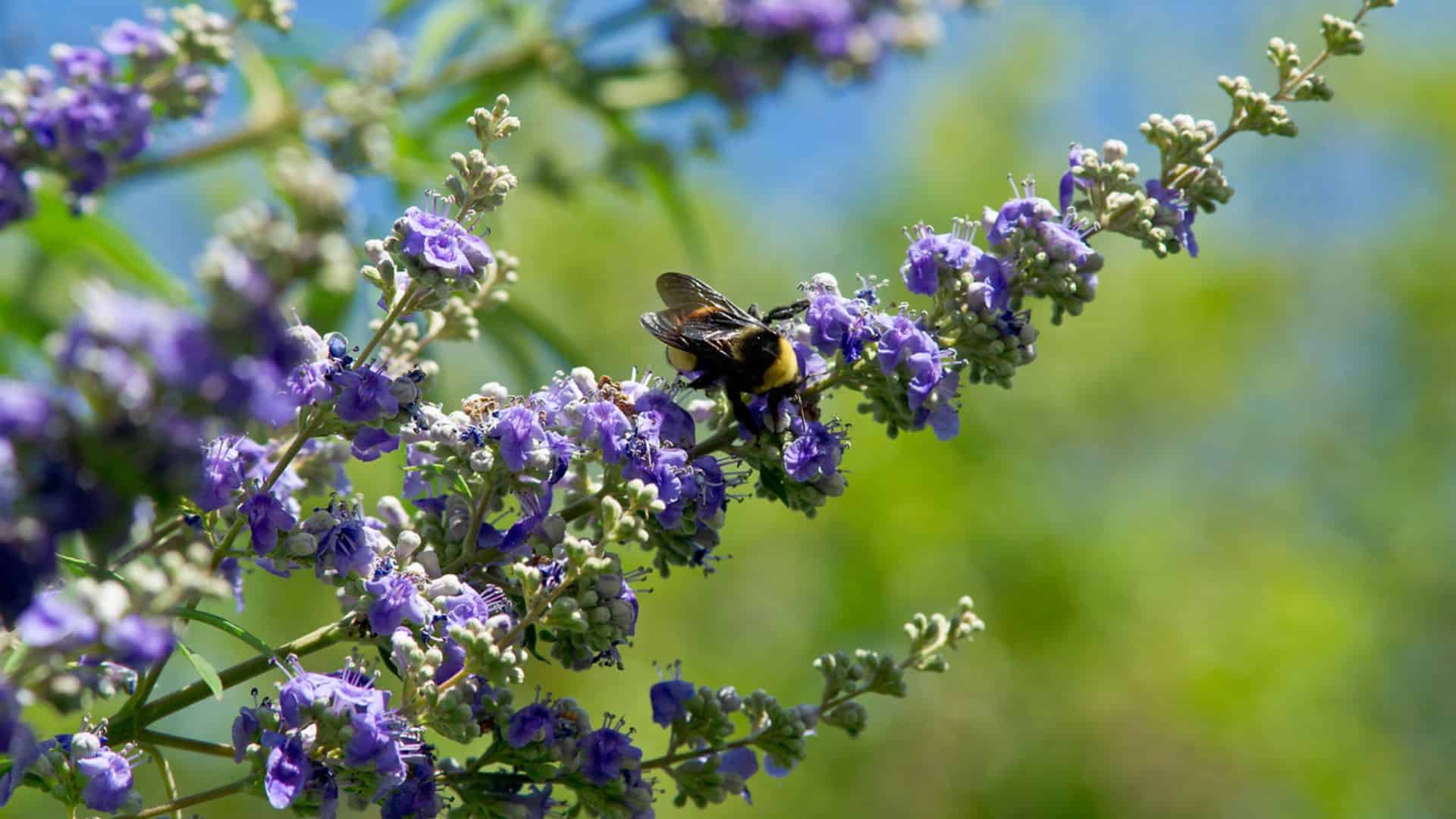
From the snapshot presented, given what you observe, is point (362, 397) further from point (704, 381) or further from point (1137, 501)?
point (1137, 501)

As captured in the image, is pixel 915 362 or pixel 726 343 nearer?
pixel 915 362

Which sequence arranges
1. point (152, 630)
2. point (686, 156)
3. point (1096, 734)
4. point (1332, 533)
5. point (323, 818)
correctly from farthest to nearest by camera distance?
point (1332, 533) → point (1096, 734) → point (686, 156) → point (323, 818) → point (152, 630)

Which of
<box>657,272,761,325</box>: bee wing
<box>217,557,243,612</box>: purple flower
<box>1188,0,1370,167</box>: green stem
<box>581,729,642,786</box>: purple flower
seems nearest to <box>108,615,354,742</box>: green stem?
<box>217,557,243,612</box>: purple flower

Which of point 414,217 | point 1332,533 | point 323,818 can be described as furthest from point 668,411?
point 1332,533

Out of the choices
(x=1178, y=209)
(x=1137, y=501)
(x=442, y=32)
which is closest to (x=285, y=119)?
(x=442, y=32)

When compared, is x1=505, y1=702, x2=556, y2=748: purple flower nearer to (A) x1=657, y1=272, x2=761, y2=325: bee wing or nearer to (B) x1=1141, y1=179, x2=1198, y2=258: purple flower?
(A) x1=657, y1=272, x2=761, y2=325: bee wing

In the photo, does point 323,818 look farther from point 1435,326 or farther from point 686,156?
point 1435,326
